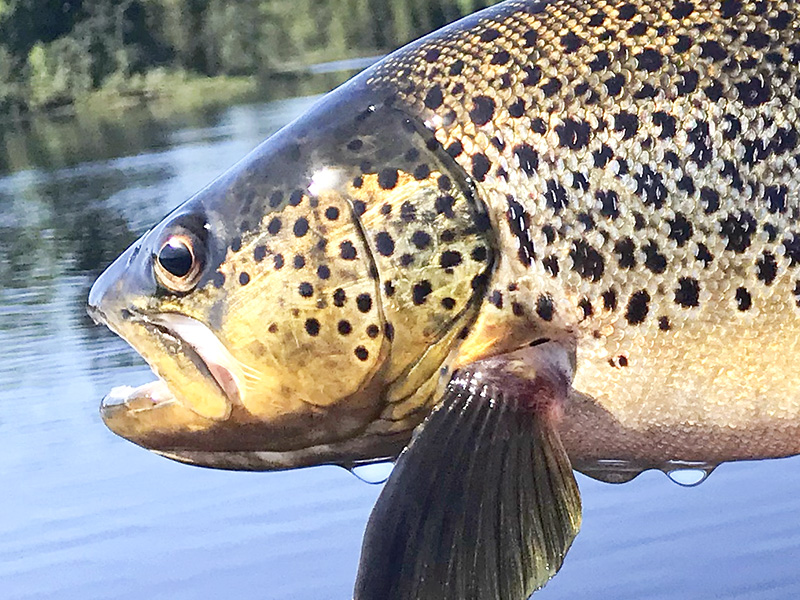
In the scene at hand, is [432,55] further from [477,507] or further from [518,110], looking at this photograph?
[477,507]

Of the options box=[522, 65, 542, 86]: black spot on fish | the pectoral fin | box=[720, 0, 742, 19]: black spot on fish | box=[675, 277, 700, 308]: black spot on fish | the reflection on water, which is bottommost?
the reflection on water

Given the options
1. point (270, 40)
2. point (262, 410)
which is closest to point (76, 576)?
point (262, 410)

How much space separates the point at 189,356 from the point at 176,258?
19cm

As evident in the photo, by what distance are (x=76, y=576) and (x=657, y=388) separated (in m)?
9.13

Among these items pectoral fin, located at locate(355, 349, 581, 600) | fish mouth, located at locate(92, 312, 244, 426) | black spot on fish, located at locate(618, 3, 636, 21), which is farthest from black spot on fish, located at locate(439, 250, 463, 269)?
black spot on fish, located at locate(618, 3, 636, 21)

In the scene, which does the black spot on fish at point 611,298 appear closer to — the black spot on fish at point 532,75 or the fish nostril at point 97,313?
the black spot on fish at point 532,75

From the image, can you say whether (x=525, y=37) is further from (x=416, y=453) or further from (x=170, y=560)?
(x=170, y=560)

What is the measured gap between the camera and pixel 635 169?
2.26 m

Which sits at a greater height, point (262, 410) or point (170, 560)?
point (262, 410)

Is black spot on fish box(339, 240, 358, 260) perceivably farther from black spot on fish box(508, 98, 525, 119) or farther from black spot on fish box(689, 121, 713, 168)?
black spot on fish box(689, 121, 713, 168)

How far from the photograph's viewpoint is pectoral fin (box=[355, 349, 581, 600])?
215 cm

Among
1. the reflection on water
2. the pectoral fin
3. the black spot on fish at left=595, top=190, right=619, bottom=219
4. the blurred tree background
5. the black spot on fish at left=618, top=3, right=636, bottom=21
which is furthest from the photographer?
the blurred tree background

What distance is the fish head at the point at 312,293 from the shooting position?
2.31 metres

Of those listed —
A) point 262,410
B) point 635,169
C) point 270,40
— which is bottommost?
point 270,40
